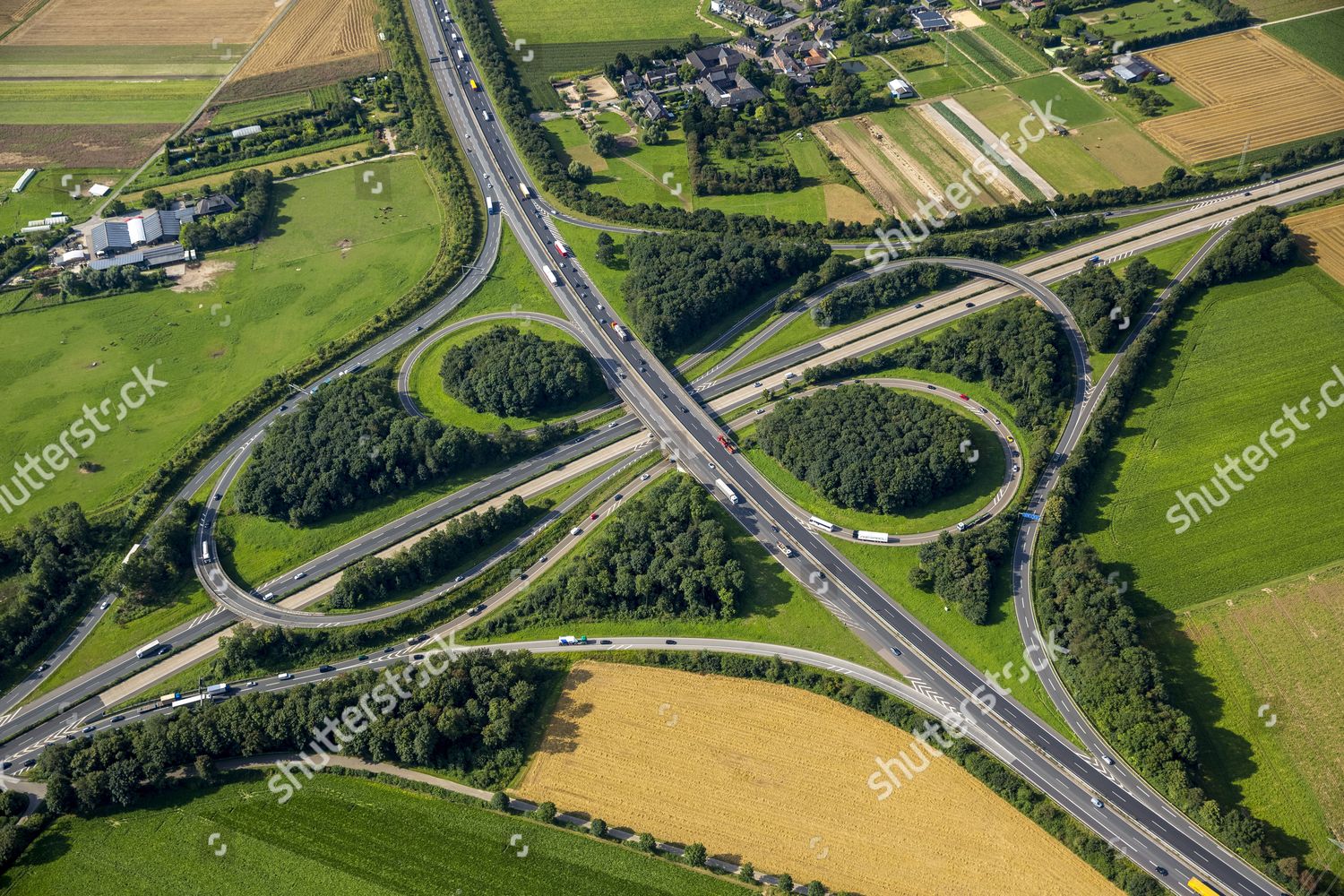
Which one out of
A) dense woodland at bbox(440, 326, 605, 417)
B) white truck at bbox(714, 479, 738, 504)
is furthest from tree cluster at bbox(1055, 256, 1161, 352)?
dense woodland at bbox(440, 326, 605, 417)

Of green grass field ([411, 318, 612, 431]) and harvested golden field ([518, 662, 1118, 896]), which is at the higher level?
green grass field ([411, 318, 612, 431])

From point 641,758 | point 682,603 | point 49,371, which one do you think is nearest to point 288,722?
point 641,758

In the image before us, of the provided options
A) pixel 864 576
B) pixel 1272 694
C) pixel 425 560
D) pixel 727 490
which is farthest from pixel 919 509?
pixel 425 560

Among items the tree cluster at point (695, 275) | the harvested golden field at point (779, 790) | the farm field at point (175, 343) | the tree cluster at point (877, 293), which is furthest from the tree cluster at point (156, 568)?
the tree cluster at point (877, 293)
